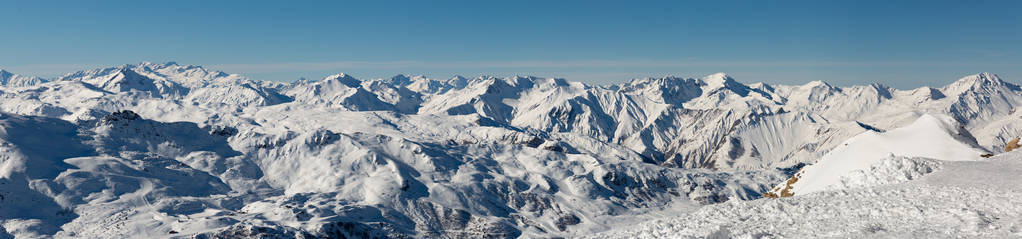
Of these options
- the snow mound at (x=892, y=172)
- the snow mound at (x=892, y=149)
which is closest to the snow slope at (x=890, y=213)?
the snow mound at (x=892, y=172)

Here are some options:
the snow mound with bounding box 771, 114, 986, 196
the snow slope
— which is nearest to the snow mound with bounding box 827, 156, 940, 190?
the snow slope

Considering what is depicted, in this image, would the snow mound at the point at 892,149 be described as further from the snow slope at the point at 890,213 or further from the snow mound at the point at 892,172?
the snow slope at the point at 890,213

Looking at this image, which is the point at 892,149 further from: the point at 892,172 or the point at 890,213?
the point at 890,213

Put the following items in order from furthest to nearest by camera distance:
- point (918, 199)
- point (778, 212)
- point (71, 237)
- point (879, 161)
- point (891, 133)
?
point (71, 237)
point (891, 133)
point (879, 161)
point (778, 212)
point (918, 199)

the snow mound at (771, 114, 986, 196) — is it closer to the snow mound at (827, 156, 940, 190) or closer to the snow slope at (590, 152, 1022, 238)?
the snow mound at (827, 156, 940, 190)

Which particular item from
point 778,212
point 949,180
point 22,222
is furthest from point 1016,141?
point 22,222

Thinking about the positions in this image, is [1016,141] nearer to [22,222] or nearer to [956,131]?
[956,131]

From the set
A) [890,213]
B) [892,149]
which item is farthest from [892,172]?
[892,149]

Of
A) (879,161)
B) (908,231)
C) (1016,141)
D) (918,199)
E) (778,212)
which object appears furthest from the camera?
(1016,141)
